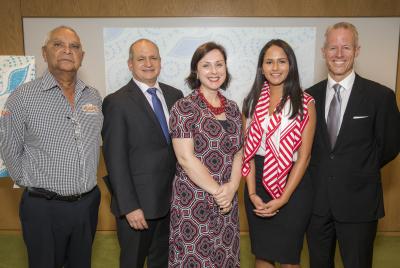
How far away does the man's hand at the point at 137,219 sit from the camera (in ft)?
6.88

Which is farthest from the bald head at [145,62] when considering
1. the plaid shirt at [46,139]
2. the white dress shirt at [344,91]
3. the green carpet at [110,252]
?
the green carpet at [110,252]

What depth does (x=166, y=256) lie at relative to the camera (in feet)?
7.97

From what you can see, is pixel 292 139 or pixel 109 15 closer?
pixel 292 139

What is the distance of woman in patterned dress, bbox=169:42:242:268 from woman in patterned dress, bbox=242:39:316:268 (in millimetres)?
142

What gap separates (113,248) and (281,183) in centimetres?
238

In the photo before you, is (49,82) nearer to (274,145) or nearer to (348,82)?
(274,145)

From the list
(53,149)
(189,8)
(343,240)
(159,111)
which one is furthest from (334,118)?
(189,8)

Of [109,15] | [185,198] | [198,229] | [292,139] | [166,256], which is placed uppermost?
[109,15]

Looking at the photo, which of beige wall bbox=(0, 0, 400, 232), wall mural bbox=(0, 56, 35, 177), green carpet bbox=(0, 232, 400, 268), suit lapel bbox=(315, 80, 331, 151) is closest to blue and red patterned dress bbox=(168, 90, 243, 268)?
suit lapel bbox=(315, 80, 331, 151)

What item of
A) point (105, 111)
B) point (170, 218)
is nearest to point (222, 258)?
point (170, 218)

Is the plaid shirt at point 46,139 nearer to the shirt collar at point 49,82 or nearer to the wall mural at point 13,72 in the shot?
the shirt collar at point 49,82

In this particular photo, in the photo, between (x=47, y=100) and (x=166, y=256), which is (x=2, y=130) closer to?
(x=47, y=100)

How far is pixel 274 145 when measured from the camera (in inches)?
81.4

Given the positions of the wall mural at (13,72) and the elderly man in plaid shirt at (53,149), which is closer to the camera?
the elderly man in plaid shirt at (53,149)
